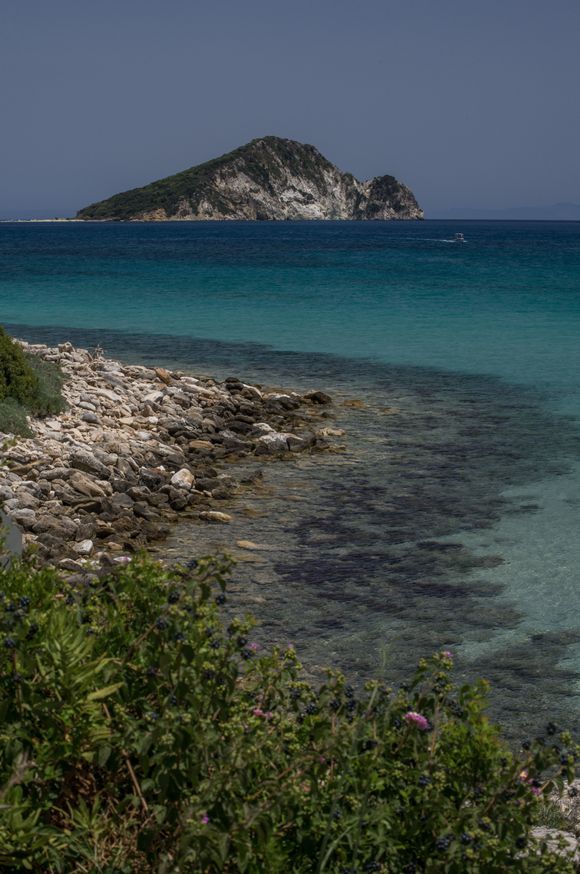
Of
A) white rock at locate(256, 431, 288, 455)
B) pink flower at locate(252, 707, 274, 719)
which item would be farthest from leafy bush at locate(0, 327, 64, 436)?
pink flower at locate(252, 707, 274, 719)

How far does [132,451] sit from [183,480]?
1499 millimetres

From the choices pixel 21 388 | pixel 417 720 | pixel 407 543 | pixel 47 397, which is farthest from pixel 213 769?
pixel 47 397

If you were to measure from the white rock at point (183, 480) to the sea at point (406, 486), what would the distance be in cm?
75

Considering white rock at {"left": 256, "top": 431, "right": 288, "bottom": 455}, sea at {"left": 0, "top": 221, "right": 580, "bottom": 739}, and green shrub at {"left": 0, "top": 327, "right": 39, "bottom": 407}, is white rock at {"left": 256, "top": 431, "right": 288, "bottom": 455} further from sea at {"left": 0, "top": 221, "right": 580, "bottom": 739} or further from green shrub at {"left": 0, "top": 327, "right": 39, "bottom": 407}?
green shrub at {"left": 0, "top": 327, "right": 39, "bottom": 407}

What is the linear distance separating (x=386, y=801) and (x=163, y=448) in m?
11.5

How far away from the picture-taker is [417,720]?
418 centimetres

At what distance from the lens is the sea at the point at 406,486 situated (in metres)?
9.10

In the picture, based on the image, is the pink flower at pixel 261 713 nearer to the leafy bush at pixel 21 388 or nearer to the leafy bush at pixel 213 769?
the leafy bush at pixel 213 769

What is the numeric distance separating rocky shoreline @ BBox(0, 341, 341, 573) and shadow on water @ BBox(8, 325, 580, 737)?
58cm

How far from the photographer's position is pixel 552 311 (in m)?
40.5

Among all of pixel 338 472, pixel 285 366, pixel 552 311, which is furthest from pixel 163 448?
pixel 552 311

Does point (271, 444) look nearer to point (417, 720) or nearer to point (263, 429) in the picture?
point (263, 429)

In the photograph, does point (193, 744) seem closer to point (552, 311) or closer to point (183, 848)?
point (183, 848)

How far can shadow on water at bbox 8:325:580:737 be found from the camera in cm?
875
